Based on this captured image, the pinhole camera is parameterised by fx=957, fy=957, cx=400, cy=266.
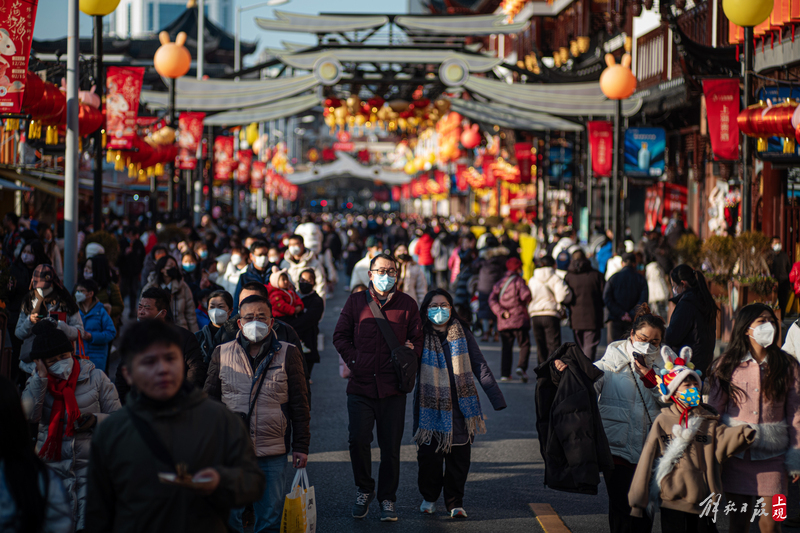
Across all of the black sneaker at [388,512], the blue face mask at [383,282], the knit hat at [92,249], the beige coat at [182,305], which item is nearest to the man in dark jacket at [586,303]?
the beige coat at [182,305]

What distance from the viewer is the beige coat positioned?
32.0 feet

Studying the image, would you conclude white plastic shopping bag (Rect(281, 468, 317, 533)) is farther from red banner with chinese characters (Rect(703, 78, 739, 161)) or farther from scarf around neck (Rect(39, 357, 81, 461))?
red banner with chinese characters (Rect(703, 78, 739, 161))

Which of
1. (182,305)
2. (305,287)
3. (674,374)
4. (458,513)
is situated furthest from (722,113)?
(674,374)

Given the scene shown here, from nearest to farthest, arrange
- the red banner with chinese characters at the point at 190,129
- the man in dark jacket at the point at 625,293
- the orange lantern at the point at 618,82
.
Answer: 1. the man in dark jacket at the point at 625,293
2. the orange lantern at the point at 618,82
3. the red banner with chinese characters at the point at 190,129

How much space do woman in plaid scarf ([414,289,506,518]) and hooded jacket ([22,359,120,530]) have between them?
2.23 metres

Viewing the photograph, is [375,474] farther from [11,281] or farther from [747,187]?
[747,187]

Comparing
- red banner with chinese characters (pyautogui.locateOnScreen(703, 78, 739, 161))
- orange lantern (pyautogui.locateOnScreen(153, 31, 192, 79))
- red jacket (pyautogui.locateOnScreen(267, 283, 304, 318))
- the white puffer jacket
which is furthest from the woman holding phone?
orange lantern (pyautogui.locateOnScreen(153, 31, 192, 79))

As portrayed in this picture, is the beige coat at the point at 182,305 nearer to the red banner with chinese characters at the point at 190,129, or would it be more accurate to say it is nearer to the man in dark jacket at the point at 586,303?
the man in dark jacket at the point at 586,303

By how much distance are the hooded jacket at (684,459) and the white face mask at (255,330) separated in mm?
2209

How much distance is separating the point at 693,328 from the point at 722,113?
8.15 meters

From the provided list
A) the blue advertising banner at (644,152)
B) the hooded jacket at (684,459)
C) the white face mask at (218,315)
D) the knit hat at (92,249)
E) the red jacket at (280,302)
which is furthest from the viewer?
the blue advertising banner at (644,152)

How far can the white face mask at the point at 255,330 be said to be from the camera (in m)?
5.46

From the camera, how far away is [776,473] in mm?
5387

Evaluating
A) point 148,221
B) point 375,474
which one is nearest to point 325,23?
point 148,221
